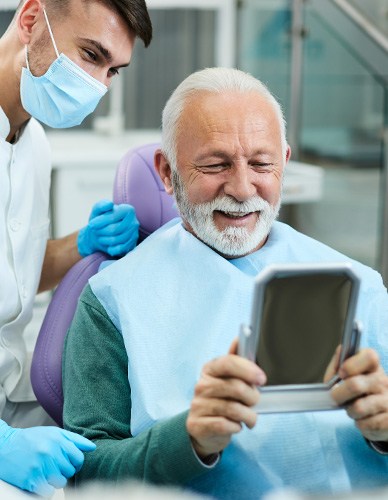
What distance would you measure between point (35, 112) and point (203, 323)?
760mm

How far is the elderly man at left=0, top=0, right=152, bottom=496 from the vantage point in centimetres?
184

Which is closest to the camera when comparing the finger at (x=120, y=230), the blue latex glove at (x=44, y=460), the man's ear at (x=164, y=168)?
→ the blue latex glove at (x=44, y=460)

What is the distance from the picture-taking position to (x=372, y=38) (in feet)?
12.6

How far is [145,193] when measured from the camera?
1.90m

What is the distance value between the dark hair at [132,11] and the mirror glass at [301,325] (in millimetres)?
1018

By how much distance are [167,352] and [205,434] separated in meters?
0.34

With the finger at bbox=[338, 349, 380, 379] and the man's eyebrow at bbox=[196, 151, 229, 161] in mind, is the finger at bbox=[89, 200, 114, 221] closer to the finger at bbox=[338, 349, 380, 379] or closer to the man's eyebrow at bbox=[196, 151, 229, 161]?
the man's eyebrow at bbox=[196, 151, 229, 161]

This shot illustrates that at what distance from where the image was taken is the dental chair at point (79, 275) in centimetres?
168

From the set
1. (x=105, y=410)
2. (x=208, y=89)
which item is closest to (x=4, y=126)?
(x=208, y=89)

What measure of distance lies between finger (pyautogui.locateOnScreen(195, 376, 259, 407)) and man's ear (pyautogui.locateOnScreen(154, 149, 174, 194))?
64 centimetres

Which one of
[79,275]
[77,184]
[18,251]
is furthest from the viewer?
[77,184]

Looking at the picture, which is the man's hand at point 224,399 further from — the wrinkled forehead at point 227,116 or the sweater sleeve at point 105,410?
the wrinkled forehead at point 227,116

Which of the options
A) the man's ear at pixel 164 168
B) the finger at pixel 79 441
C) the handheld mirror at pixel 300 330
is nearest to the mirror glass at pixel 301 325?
the handheld mirror at pixel 300 330

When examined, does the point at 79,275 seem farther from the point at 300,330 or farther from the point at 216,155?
the point at 300,330
